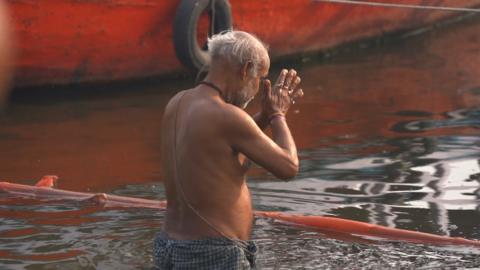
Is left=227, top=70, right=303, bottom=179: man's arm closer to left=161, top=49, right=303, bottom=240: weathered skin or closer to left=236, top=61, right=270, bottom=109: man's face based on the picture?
left=161, top=49, right=303, bottom=240: weathered skin

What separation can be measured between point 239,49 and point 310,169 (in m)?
3.44

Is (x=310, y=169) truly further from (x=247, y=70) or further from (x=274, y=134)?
(x=247, y=70)

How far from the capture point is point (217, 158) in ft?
15.4

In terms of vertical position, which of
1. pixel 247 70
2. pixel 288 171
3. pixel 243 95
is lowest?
pixel 288 171

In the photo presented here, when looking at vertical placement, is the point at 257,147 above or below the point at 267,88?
below

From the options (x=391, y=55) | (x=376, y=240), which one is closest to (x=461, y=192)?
(x=376, y=240)

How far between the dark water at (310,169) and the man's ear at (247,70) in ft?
5.15

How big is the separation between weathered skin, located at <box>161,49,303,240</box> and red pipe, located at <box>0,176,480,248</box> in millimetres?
1716

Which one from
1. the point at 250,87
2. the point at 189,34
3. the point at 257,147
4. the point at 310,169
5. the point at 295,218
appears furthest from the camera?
the point at 189,34

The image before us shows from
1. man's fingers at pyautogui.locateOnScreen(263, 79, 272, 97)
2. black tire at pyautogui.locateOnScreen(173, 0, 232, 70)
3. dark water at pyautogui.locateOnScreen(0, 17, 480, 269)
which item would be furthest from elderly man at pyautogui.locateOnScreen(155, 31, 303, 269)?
black tire at pyautogui.locateOnScreen(173, 0, 232, 70)

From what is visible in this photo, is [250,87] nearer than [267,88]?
Yes

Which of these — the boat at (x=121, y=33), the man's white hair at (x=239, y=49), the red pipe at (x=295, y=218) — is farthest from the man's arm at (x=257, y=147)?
the boat at (x=121, y=33)

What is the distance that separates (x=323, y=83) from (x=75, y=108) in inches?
120

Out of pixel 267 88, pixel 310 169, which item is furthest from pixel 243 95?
pixel 310 169
